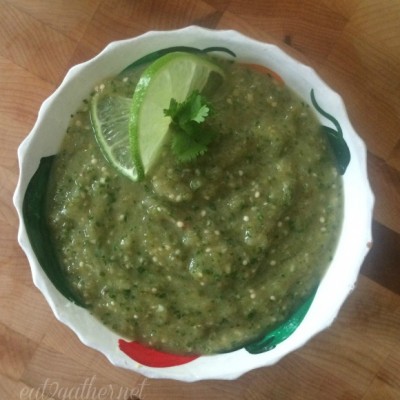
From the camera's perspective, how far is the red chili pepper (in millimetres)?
1686

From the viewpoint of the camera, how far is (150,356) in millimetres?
1694

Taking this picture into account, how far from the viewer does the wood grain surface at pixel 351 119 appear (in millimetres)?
1724

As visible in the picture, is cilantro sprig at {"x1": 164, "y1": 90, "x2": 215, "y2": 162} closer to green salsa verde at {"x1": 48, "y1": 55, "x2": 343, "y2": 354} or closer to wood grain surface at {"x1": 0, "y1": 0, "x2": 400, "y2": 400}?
green salsa verde at {"x1": 48, "y1": 55, "x2": 343, "y2": 354}

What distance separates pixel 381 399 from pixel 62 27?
144 centimetres

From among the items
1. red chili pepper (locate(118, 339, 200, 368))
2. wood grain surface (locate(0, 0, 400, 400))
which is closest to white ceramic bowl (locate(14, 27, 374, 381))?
red chili pepper (locate(118, 339, 200, 368))

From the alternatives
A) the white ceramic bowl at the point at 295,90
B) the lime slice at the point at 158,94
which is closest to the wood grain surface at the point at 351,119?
the white ceramic bowl at the point at 295,90

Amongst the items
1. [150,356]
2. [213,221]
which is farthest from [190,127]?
[150,356]

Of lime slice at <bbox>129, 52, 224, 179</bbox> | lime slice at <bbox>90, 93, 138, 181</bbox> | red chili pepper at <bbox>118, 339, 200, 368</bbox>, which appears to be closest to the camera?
lime slice at <bbox>129, 52, 224, 179</bbox>

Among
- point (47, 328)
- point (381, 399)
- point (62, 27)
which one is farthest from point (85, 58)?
point (381, 399)

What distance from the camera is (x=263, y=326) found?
5.48ft

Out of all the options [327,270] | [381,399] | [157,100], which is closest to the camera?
[157,100]

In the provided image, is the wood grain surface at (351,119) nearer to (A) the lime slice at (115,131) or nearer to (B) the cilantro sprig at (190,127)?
(A) the lime slice at (115,131)

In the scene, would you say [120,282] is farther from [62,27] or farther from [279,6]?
[279,6]

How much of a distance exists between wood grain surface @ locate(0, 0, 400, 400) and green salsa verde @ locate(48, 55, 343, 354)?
19cm
